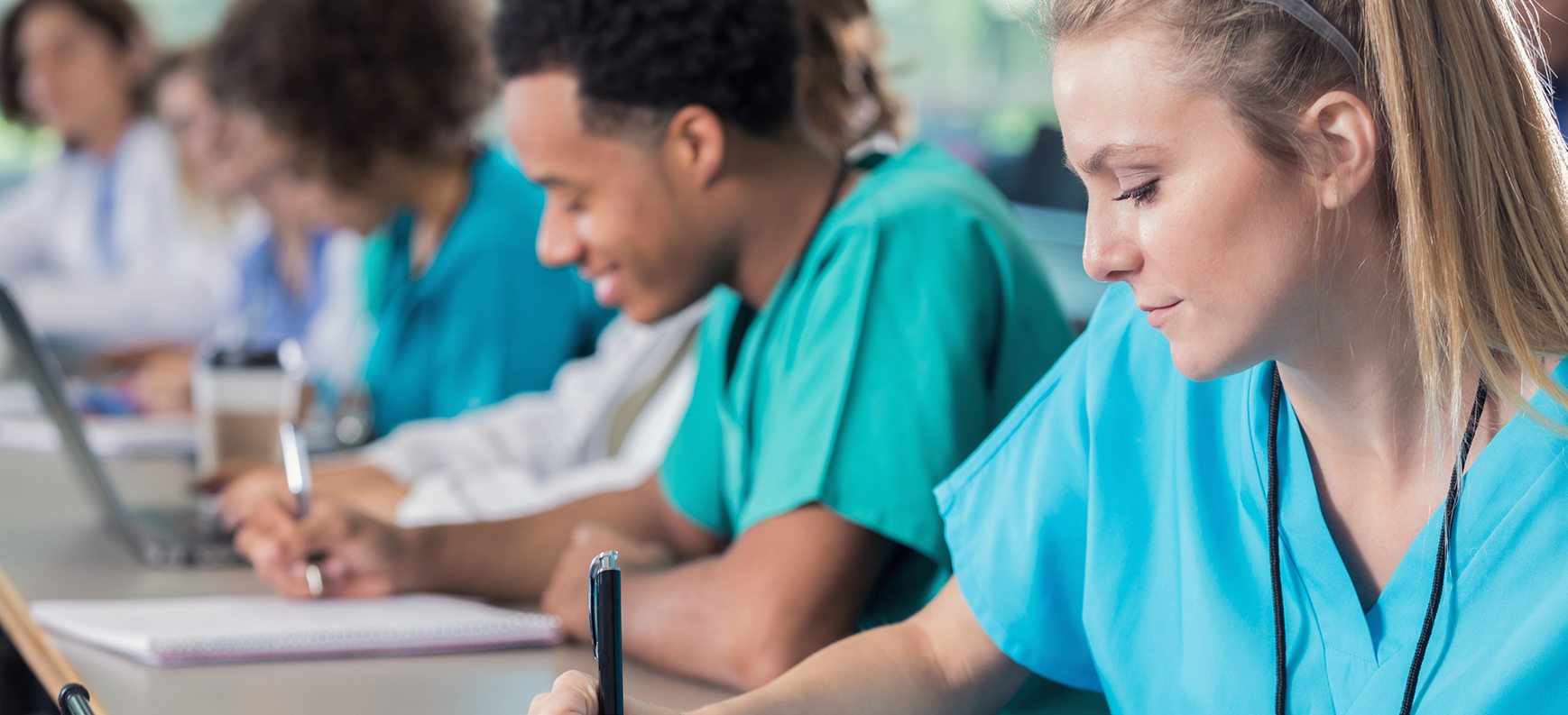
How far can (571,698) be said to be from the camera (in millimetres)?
653

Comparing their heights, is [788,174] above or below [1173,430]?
above

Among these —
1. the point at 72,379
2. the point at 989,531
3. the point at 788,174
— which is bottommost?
the point at 989,531

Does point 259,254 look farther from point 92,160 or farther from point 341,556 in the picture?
point 341,556

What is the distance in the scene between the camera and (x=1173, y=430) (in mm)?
803

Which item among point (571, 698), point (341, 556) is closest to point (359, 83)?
point (341, 556)

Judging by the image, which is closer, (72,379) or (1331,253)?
(1331,253)

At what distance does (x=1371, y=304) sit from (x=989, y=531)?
28cm

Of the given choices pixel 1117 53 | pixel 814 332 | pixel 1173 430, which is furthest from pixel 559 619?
pixel 1117 53

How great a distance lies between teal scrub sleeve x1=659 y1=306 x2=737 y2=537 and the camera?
1.28 metres

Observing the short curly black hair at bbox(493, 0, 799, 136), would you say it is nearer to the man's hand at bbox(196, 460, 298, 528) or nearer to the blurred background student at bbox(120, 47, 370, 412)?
the man's hand at bbox(196, 460, 298, 528)

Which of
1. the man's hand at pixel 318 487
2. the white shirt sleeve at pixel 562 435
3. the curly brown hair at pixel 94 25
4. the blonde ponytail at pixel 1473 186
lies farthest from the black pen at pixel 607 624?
the curly brown hair at pixel 94 25

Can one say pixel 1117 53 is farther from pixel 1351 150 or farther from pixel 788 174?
pixel 788 174

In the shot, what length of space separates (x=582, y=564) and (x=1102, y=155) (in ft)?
2.09

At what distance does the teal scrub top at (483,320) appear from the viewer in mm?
1974
